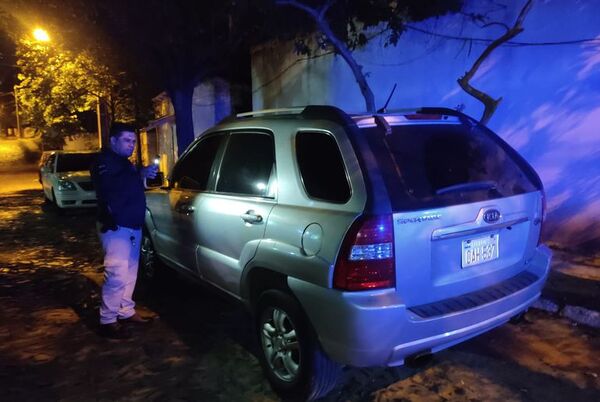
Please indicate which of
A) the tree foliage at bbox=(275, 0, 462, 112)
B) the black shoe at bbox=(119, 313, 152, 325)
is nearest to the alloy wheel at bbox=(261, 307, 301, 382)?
the black shoe at bbox=(119, 313, 152, 325)

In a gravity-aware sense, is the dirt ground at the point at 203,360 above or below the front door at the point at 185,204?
below

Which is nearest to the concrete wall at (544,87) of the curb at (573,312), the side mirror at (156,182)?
the curb at (573,312)

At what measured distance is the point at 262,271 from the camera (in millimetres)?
3439

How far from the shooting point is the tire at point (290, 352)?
3115 mm

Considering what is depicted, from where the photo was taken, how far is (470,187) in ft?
10.3

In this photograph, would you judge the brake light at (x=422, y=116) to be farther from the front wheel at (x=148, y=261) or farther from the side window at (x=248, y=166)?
the front wheel at (x=148, y=261)

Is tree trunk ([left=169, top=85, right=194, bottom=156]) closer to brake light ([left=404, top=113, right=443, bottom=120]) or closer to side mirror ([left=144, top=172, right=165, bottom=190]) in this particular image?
side mirror ([left=144, top=172, right=165, bottom=190])

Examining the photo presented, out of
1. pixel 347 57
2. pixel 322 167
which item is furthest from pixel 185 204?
pixel 347 57

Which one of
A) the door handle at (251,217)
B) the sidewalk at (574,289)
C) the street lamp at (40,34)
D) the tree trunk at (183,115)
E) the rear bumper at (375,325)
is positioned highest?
the street lamp at (40,34)

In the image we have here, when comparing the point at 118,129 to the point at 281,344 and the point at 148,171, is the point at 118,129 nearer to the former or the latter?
the point at 148,171

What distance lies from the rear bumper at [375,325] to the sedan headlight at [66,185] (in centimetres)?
996

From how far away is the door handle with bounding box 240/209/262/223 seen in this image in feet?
11.4

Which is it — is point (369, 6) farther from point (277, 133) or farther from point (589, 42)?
point (277, 133)

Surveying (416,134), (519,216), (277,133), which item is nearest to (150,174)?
(277,133)
